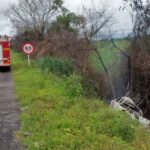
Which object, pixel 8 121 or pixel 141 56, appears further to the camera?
pixel 141 56

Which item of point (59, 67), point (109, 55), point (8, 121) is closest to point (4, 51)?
point (59, 67)

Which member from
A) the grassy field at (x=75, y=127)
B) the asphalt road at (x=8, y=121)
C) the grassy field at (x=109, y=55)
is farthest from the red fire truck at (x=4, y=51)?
the grassy field at (x=75, y=127)

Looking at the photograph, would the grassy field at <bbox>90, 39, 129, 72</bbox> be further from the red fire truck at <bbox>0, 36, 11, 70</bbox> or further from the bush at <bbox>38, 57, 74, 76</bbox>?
the red fire truck at <bbox>0, 36, 11, 70</bbox>

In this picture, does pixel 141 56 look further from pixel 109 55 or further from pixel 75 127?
pixel 75 127

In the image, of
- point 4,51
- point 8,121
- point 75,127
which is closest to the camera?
point 75,127

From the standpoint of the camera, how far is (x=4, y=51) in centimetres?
2588

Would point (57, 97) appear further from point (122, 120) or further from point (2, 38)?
point (2, 38)

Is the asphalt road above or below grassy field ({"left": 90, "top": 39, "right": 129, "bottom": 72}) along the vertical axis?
below

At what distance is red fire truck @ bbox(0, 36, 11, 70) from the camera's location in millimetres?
25842

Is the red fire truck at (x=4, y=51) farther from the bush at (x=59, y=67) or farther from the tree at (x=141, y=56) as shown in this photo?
the tree at (x=141, y=56)

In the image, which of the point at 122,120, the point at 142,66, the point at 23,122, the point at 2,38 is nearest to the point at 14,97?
the point at 23,122

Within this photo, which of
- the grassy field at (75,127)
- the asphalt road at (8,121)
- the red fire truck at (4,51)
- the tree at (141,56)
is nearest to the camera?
the grassy field at (75,127)

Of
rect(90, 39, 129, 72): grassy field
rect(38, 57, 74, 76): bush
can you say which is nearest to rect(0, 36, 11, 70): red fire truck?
rect(38, 57, 74, 76): bush

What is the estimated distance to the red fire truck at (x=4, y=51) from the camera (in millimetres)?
25842
